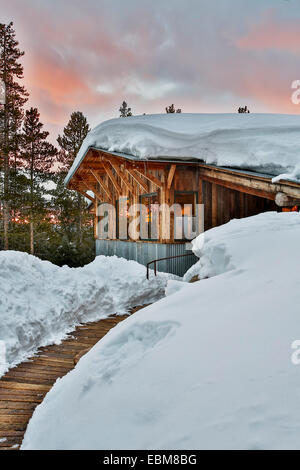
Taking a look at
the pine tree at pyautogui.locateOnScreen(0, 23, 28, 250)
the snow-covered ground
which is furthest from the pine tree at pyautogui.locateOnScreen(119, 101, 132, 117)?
the snow-covered ground

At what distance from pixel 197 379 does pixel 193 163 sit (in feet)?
30.0

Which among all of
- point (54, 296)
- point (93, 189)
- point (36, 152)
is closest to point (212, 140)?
point (54, 296)

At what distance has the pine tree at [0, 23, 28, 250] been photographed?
20906 mm

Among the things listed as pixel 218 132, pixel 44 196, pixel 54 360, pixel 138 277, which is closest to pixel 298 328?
pixel 54 360

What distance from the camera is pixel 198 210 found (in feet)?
37.6

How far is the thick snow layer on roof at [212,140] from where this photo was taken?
835cm

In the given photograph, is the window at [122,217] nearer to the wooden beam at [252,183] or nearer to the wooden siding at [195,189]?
the wooden siding at [195,189]

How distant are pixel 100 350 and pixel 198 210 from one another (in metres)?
9.10

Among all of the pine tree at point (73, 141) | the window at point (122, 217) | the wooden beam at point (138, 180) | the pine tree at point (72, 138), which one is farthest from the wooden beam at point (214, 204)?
the pine tree at point (72, 138)

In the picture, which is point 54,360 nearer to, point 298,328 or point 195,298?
point 195,298

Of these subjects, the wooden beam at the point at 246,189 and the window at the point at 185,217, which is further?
the window at the point at 185,217

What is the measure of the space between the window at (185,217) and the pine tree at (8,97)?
14092mm

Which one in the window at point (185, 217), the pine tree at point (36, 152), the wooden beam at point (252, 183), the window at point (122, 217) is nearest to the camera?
the wooden beam at point (252, 183)

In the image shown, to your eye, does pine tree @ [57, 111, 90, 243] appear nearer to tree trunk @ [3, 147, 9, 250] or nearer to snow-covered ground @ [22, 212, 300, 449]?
tree trunk @ [3, 147, 9, 250]
